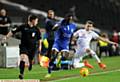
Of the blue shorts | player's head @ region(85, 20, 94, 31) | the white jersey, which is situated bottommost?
the blue shorts

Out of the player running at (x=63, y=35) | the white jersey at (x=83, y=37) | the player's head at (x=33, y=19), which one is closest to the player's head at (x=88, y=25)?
the white jersey at (x=83, y=37)

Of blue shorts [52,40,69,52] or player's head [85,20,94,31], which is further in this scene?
player's head [85,20,94,31]

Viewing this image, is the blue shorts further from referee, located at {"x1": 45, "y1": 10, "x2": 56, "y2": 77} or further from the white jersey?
the white jersey

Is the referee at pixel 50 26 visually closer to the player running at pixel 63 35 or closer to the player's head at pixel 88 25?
the player running at pixel 63 35

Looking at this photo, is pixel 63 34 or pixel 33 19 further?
pixel 63 34

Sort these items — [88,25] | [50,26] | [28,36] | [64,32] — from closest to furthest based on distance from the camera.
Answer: [28,36] < [64,32] < [88,25] < [50,26]

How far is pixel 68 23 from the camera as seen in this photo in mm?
21031

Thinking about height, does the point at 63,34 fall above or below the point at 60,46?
above

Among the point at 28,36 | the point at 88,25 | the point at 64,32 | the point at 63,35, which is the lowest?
the point at 28,36

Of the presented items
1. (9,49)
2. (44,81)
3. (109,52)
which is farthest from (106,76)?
(109,52)

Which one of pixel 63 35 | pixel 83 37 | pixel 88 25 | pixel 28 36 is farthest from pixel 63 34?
pixel 28 36

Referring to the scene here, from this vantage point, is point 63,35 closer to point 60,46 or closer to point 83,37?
point 60,46

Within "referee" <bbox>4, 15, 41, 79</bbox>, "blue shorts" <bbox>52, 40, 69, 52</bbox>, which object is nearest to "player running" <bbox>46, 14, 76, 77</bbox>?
"blue shorts" <bbox>52, 40, 69, 52</bbox>

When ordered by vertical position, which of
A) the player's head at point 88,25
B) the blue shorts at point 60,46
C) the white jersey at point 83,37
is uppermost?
the player's head at point 88,25
